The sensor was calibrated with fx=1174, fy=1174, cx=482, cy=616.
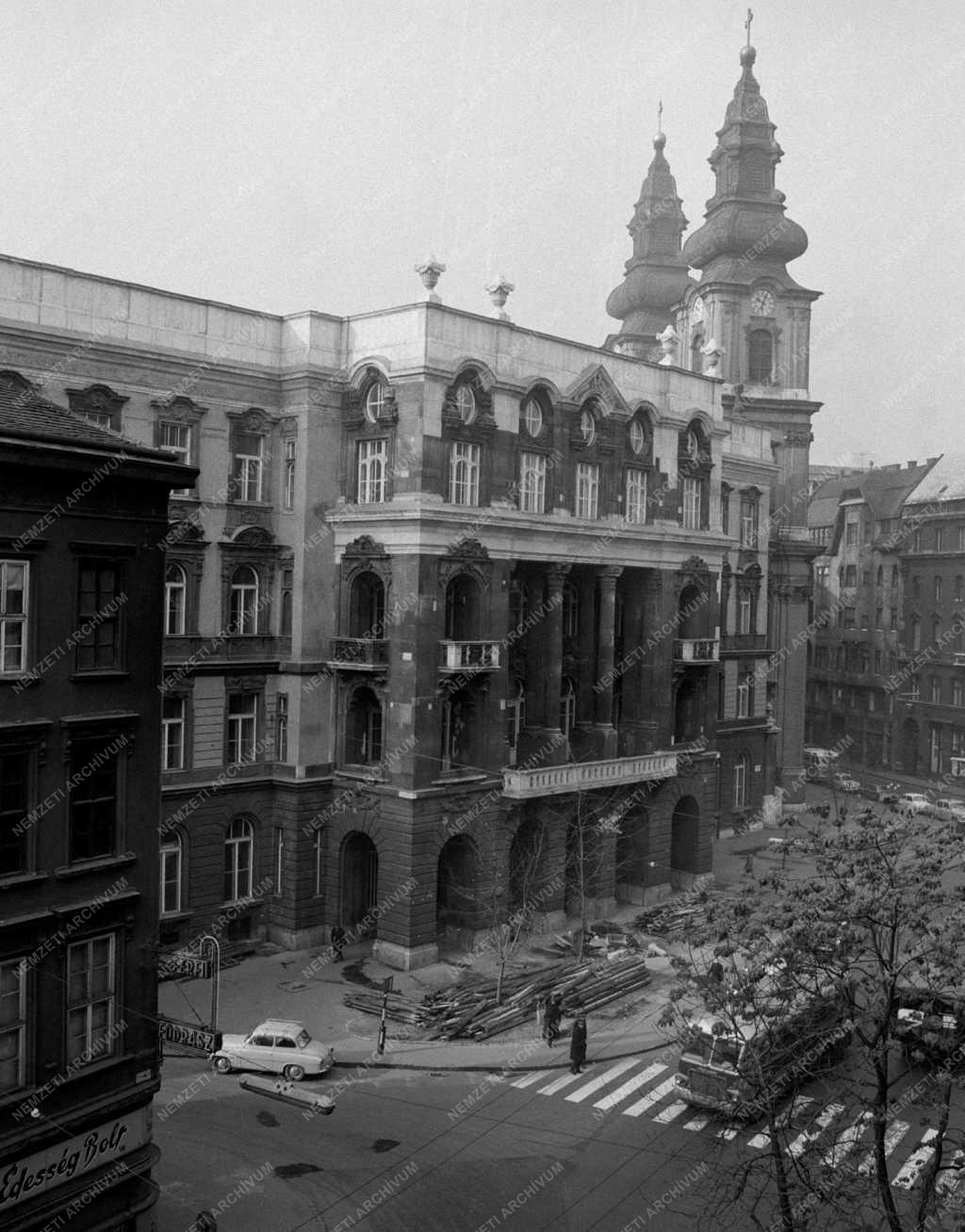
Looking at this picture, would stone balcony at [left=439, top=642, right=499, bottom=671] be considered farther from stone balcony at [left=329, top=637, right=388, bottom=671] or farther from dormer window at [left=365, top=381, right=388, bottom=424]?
dormer window at [left=365, top=381, right=388, bottom=424]

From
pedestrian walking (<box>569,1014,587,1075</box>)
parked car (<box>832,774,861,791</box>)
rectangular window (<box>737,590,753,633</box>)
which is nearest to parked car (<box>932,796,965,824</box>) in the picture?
parked car (<box>832,774,861,791</box>)

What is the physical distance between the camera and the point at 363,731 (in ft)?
136

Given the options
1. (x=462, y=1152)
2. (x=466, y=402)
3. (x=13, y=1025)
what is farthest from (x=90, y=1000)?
(x=466, y=402)

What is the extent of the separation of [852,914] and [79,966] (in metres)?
12.8

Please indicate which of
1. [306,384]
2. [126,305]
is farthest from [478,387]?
[126,305]

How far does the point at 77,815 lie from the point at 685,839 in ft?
113

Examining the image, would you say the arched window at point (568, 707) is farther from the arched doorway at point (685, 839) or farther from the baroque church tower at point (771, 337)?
the baroque church tower at point (771, 337)

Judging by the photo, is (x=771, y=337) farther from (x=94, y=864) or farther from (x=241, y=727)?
(x=94, y=864)

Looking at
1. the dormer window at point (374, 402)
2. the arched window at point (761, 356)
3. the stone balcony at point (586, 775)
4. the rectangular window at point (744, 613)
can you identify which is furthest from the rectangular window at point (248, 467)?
the arched window at point (761, 356)

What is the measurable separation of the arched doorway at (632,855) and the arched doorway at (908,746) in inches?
1608

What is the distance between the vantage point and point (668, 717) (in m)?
48.8

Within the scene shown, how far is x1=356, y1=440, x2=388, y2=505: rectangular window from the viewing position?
40.1 metres

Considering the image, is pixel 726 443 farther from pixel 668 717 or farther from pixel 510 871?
pixel 510 871

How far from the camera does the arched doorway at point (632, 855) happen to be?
48250 millimetres
